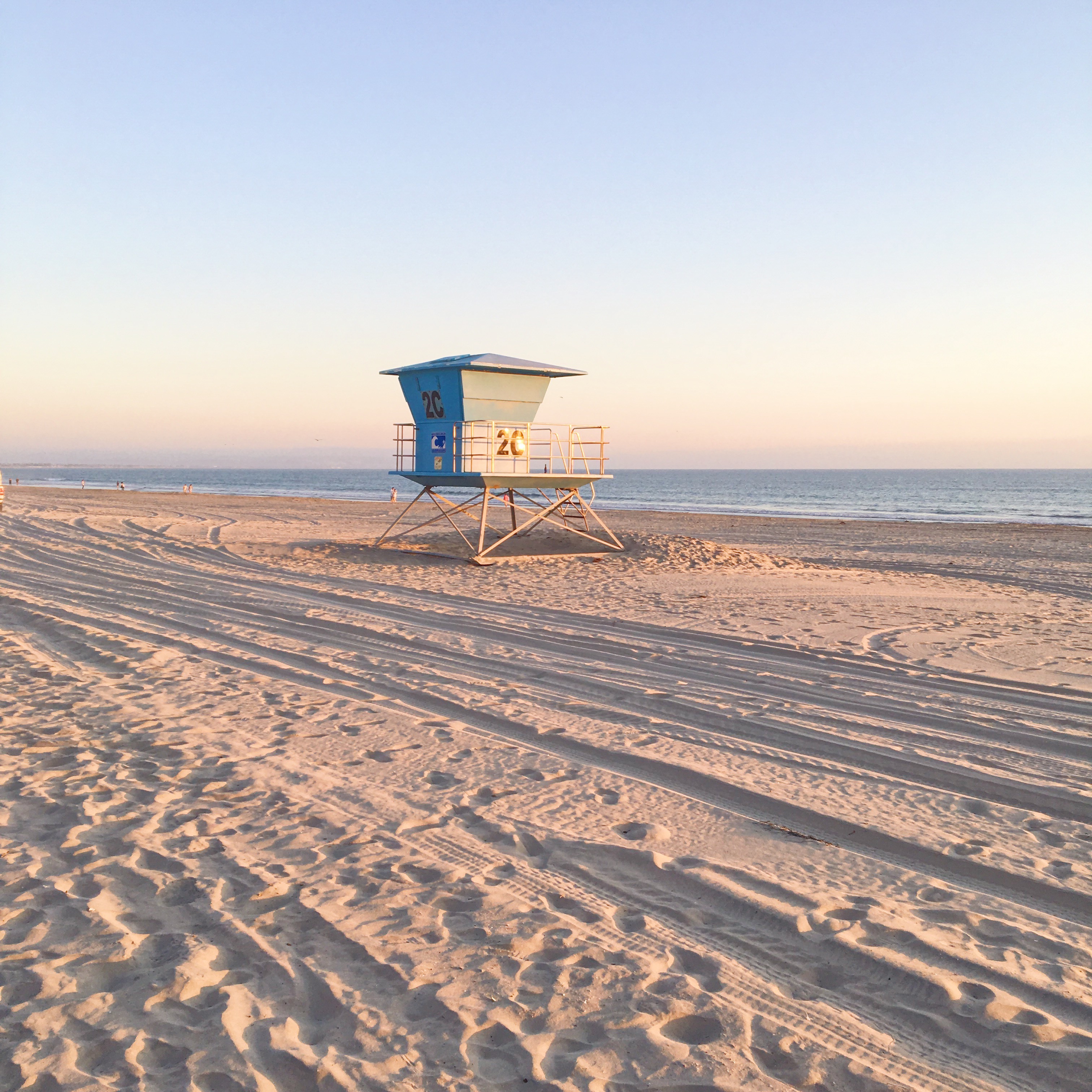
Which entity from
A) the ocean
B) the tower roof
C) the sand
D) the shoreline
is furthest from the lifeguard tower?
the ocean

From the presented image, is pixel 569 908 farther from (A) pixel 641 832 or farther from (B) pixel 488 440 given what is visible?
(B) pixel 488 440

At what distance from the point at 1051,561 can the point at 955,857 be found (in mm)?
18949

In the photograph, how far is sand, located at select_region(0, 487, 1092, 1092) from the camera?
2990mm

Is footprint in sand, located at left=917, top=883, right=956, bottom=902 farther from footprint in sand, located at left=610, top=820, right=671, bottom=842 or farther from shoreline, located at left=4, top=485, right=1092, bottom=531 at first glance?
shoreline, located at left=4, top=485, right=1092, bottom=531

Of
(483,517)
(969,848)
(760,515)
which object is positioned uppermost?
(483,517)

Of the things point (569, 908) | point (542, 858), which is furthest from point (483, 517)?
point (569, 908)

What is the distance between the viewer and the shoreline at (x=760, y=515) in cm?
3722

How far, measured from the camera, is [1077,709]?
288 inches

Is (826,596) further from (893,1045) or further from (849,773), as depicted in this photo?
(893,1045)

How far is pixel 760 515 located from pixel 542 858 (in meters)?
42.9

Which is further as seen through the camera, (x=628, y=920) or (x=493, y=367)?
(x=493, y=367)

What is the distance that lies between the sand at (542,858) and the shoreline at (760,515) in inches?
1148

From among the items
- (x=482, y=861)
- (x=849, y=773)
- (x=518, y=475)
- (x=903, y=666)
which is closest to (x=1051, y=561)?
(x=518, y=475)

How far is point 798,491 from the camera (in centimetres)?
8644
